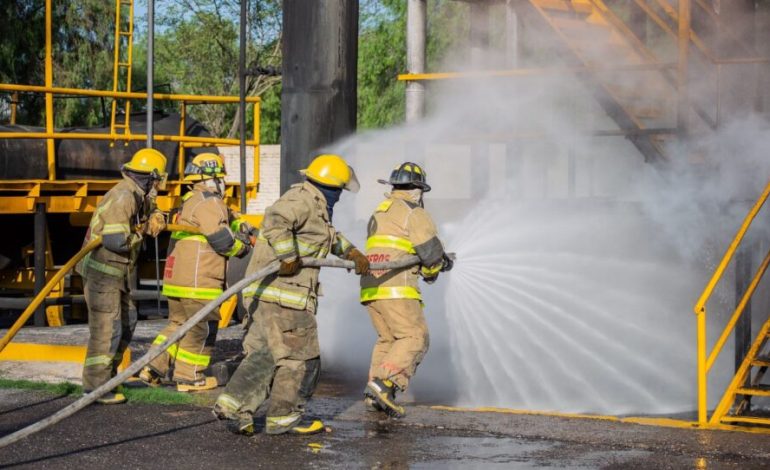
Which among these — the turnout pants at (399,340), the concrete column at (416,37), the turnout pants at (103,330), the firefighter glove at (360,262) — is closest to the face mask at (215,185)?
the turnout pants at (103,330)

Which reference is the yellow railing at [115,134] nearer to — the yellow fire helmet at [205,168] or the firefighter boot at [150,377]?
the yellow fire helmet at [205,168]

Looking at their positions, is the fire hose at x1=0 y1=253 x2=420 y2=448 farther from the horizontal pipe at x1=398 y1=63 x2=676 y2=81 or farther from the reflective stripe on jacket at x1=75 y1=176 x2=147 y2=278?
the horizontal pipe at x1=398 y1=63 x2=676 y2=81

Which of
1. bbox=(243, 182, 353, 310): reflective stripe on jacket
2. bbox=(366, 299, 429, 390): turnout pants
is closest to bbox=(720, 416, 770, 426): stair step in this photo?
bbox=(366, 299, 429, 390): turnout pants

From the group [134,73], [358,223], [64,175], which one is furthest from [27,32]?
[358,223]

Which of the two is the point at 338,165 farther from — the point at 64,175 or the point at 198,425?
the point at 64,175

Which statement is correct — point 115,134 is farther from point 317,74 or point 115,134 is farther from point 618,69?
point 618,69

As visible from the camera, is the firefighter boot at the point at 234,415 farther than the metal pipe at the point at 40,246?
No

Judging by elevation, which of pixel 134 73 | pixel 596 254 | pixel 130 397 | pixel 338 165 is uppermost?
pixel 134 73

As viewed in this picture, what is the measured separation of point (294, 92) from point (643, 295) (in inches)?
141

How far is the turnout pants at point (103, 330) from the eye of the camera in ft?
27.1

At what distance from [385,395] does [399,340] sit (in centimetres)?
42

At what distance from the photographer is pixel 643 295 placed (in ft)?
35.3

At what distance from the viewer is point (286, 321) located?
723cm

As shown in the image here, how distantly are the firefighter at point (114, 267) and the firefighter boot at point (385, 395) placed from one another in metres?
1.74
